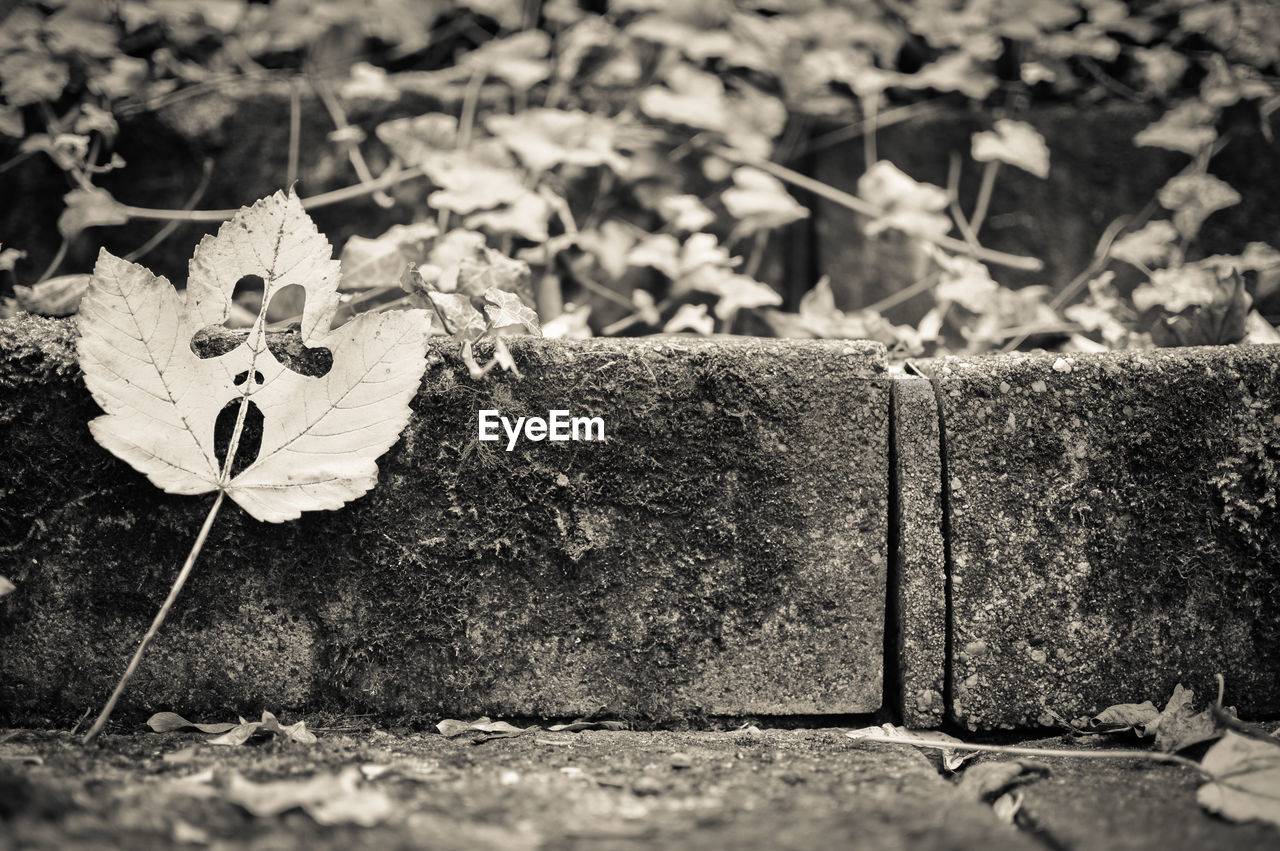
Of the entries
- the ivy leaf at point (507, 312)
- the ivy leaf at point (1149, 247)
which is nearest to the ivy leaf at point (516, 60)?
the ivy leaf at point (507, 312)

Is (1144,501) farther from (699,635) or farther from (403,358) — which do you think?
(403,358)

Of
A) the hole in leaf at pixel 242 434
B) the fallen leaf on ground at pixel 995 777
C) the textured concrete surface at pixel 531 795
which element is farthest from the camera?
the hole in leaf at pixel 242 434

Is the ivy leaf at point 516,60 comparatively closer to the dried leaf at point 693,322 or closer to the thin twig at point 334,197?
the thin twig at point 334,197

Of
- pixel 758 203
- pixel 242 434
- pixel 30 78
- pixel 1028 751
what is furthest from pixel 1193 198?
pixel 30 78

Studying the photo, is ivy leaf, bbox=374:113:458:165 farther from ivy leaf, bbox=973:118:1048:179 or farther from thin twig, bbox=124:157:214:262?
ivy leaf, bbox=973:118:1048:179

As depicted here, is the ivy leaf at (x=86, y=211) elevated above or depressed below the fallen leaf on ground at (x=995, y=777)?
above

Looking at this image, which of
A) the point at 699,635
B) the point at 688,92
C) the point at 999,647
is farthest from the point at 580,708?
the point at 688,92

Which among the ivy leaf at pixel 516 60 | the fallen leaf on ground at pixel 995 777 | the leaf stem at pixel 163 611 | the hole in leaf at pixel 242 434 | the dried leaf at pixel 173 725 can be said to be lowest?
the fallen leaf on ground at pixel 995 777

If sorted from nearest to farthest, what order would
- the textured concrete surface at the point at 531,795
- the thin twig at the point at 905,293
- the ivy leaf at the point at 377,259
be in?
1. the textured concrete surface at the point at 531,795
2. the ivy leaf at the point at 377,259
3. the thin twig at the point at 905,293
